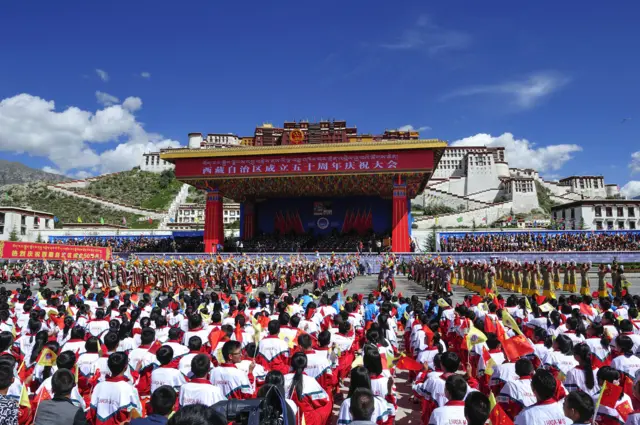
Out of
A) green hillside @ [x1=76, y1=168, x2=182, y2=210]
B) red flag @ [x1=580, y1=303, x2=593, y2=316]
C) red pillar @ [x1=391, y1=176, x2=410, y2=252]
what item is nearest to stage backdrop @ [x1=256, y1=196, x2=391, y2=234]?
red pillar @ [x1=391, y1=176, x2=410, y2=252]

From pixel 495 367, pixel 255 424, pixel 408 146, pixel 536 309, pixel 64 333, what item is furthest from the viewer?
pixel 408 146

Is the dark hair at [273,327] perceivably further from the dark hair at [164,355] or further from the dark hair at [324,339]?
the dark hair at [164,355]

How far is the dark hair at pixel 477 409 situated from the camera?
265 cm

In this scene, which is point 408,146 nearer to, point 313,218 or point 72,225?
point 313,218

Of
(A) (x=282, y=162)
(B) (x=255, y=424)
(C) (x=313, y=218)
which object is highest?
(A) (x=282, y=162)

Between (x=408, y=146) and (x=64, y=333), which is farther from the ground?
(x=408, y=146)

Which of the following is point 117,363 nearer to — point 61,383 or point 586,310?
point 61,383

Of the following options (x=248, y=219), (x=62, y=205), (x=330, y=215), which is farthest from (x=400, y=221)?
(x=62, y=205)

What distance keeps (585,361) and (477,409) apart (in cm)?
226

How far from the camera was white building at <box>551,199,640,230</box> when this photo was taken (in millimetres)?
50594

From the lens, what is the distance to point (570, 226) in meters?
51.0

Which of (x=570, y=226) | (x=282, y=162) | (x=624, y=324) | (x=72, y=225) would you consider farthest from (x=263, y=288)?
(x=570, y=226)

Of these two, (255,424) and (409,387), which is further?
(409,387)

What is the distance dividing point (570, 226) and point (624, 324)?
52.9 metres
